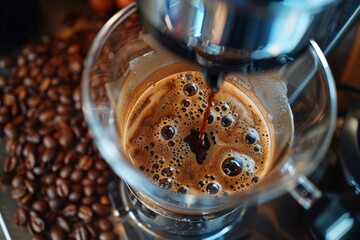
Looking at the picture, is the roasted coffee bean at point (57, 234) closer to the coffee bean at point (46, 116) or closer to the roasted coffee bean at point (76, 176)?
the roasted coffee bean at point (76, 176)

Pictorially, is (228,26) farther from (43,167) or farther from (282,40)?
(43,167)

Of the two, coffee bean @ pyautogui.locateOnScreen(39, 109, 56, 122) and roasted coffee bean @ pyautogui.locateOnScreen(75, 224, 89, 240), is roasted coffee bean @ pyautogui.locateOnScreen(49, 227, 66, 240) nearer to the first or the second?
roasted coffee bean @ pyautogui.locateOnScreen(75, 224, 89, 240)

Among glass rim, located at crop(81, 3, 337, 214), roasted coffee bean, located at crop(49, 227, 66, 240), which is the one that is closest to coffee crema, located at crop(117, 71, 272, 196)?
glass rim, located at crop(81, 3, 337, 214)

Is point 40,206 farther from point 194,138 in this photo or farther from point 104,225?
point 194,138

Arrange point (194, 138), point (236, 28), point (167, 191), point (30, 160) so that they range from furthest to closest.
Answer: point (30, 160) < point (194, 138) < point (167, 191) < point (236, 28)

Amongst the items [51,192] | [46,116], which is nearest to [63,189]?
[51,192]

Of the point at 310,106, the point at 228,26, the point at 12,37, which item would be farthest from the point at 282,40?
the point at 12,37
